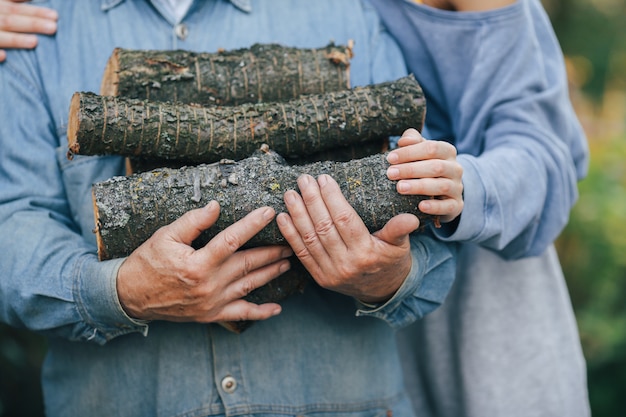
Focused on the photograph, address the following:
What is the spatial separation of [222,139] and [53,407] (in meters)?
0.87

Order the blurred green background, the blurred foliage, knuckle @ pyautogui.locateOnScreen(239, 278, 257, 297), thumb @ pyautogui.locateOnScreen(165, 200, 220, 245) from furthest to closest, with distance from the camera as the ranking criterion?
1. the blurred foliage
2. the blurred green background
3. knuckle @ pyautogui.locateOnScreen(239, 278, 257, 297)
4. thumb @ pyautogui.locateOnScreen(165, 200, 220, 245)

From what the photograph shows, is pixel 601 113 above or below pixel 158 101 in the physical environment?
below

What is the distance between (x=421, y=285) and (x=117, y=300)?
2.35 ft

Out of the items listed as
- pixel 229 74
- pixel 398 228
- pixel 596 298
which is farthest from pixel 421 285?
pixel 596 298

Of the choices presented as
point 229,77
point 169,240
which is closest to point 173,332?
point 169,240

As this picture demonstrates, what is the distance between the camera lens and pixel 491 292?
189 cm

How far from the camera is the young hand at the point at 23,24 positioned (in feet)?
4.91

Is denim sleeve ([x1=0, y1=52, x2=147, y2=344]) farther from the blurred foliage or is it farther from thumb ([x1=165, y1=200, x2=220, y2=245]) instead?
the blurred foliage

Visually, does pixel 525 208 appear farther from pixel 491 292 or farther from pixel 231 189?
pixel 231 189

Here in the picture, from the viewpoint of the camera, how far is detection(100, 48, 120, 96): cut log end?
141cm

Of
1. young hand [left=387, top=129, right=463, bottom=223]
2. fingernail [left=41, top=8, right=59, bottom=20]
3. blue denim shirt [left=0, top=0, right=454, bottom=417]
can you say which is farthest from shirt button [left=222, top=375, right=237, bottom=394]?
fingernail [left=41, top=8, right=59, bottom=20]

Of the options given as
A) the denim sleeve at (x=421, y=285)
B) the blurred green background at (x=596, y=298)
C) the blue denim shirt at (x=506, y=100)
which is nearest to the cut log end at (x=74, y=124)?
the denim sleeve at (x=421, y=285)

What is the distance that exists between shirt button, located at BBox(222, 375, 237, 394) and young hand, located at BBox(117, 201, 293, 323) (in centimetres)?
20

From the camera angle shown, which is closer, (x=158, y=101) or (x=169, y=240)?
(x=169, y=240)
